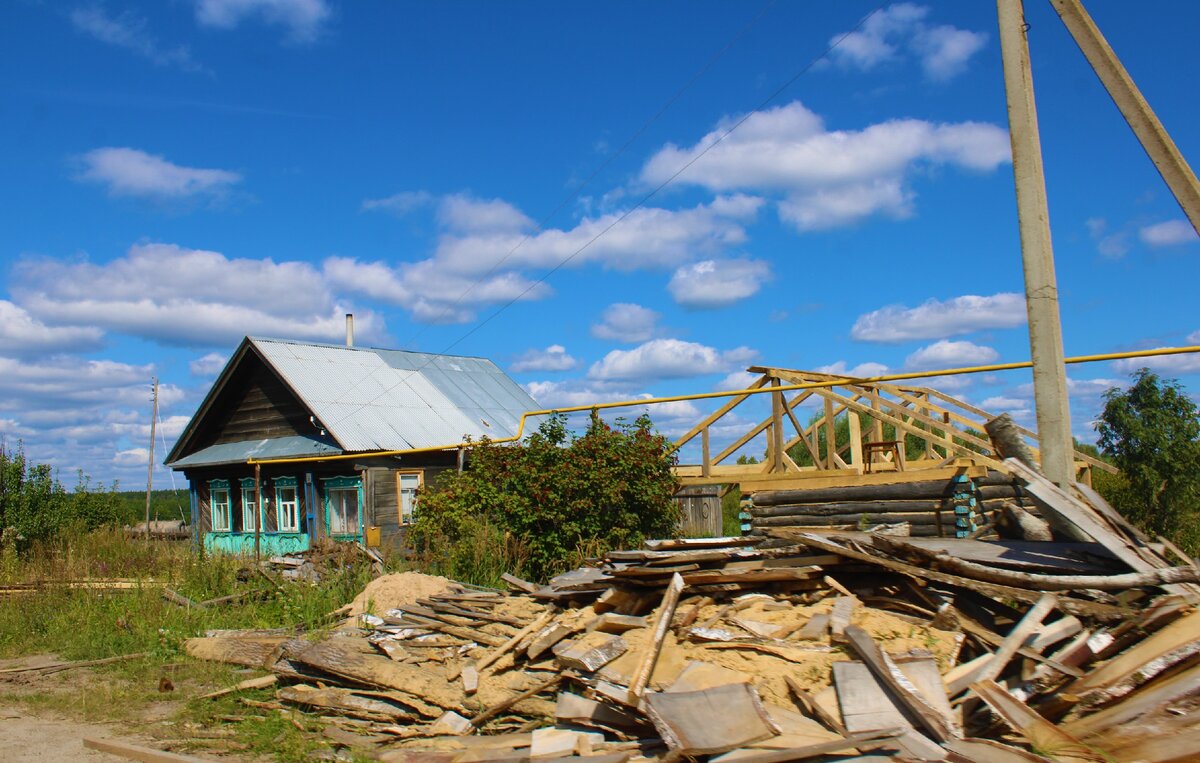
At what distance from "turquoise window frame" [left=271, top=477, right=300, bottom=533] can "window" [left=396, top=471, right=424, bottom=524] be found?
2858mm

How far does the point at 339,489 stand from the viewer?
2262 centimetres

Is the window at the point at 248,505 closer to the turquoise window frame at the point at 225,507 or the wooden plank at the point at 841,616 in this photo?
the turquoise window frame at the point at 225,507

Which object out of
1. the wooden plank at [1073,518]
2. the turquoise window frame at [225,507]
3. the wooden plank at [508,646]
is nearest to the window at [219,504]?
the turquoise window frame at [225,507]

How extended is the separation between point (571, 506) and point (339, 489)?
11043 millimetres

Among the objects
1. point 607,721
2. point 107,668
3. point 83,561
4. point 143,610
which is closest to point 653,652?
point 607,721

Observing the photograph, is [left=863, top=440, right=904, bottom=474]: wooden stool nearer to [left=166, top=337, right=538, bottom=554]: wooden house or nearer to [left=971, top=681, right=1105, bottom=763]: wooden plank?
[left=971, top=681, right=1105, bottom=763]: wooden plank

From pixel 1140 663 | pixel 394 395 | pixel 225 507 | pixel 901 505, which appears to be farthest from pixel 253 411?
pixel 1140 663

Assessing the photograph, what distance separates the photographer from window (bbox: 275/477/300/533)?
77.4 feet

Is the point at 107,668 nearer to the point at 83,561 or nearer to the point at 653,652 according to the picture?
the point at 83,561

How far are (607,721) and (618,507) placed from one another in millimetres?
6984

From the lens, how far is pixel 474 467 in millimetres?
15562

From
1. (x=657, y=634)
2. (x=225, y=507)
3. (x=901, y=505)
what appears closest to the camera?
(x=657, y=634)

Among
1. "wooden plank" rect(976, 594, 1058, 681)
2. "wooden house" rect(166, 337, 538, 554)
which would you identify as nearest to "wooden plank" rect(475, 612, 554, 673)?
"wooden plank" rect(976, 594, 1058, 681)

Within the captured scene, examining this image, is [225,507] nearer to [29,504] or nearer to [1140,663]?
[29,504]
